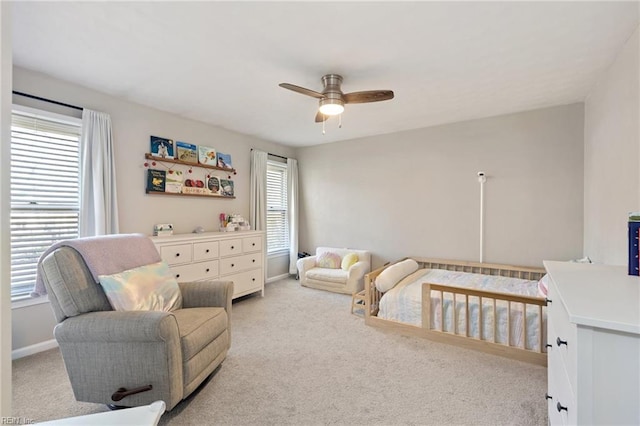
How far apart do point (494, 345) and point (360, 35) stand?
273cm

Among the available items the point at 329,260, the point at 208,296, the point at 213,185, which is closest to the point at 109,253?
the point at 208,296

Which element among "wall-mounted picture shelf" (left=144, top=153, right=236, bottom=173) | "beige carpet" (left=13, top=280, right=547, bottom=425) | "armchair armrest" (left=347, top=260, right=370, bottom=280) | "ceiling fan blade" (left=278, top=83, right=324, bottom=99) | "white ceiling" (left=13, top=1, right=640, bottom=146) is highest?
"white ceiling" (left=13, top=1, right=640, bottom=146)

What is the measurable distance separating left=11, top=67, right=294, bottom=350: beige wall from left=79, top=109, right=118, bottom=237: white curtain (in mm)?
143

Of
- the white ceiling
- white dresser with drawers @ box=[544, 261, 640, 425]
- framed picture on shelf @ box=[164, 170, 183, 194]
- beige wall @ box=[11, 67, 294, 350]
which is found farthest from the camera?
framed picture on shelf @ box=[164, 170, 183, 194]

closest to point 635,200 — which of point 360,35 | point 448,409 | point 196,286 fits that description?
point 448,409

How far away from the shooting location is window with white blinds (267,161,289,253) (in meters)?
4.96

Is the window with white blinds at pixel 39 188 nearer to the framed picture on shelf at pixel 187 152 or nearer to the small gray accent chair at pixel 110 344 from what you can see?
the framed picture on shelf at pixel 187 152

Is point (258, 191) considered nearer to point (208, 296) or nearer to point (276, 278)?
point (276, 278)

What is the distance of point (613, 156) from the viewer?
2.20 m

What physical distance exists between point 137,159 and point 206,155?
0.86 meters

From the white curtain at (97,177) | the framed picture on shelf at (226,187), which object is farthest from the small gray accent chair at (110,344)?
the framed picture on shelf at (226,187)

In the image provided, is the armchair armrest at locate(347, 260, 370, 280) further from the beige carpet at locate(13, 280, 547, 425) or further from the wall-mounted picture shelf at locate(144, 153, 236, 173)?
the wall-mounted picture shelf at locate(144, 153, 236, 173)

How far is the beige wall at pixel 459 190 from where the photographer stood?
3.27 metres

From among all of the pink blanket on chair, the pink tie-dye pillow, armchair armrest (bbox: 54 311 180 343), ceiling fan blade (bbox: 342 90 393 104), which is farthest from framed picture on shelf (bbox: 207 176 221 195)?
armchair armrest (bbox: 54 311 180 343)
